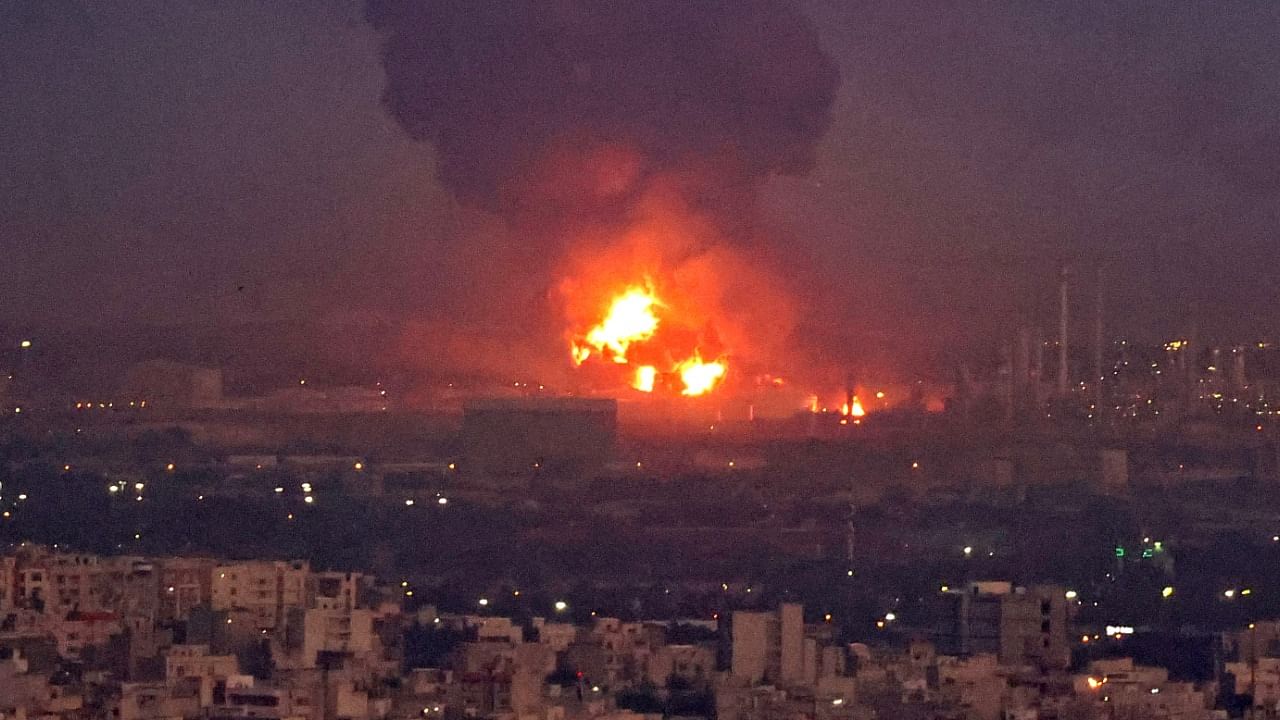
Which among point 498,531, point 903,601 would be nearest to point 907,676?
point 903,601

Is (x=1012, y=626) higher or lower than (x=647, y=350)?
lower

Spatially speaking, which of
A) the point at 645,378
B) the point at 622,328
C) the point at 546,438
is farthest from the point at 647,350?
the point at 546,438

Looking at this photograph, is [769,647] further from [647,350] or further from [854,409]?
[854,409]

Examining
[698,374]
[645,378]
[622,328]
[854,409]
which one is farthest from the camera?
[854,409]

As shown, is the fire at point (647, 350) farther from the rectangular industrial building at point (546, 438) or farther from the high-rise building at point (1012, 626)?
the high-rise building at point (1012, 626)

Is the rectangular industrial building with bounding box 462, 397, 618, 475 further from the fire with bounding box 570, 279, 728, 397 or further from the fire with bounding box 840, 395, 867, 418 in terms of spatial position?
the fire with bounding box 840, 395, 867, 418

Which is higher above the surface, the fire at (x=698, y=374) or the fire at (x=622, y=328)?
Answer: the fire at (x=622, y=328)

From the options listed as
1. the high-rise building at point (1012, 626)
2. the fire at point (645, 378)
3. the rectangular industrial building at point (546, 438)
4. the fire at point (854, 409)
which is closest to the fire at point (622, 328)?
the fire at point (645, 378)

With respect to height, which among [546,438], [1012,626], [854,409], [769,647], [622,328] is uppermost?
[622,328]
